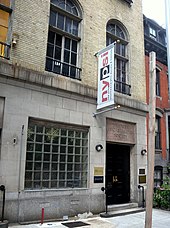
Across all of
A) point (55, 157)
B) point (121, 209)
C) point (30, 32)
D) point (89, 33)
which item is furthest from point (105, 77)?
point (121, 209)

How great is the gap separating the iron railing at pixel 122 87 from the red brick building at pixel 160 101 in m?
3.07

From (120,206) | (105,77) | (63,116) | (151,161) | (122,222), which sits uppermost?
(105,77)

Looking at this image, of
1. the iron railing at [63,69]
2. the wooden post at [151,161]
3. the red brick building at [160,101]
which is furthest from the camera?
the red brick building at [160,101]

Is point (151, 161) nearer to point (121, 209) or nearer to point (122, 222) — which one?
point (122, 222)

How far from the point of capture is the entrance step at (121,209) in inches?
394

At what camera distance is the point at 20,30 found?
9.13 m

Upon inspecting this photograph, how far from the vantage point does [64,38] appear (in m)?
11.0

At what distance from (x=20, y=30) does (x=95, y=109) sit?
4472 mm

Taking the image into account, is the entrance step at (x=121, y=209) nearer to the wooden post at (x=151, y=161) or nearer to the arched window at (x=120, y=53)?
the wooden post at (x=151, y=161)

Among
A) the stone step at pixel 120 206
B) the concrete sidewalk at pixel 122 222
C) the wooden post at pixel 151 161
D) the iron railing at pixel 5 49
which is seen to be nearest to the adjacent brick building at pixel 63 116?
the iron railing at pixel 5 49

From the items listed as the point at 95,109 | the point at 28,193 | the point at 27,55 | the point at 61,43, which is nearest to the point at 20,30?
the point at 27,55

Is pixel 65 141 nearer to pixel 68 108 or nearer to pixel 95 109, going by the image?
pixel 68 108

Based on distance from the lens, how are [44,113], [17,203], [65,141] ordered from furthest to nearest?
[65,141]
[44,113]
[17,203]

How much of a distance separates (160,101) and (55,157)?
10.4m
